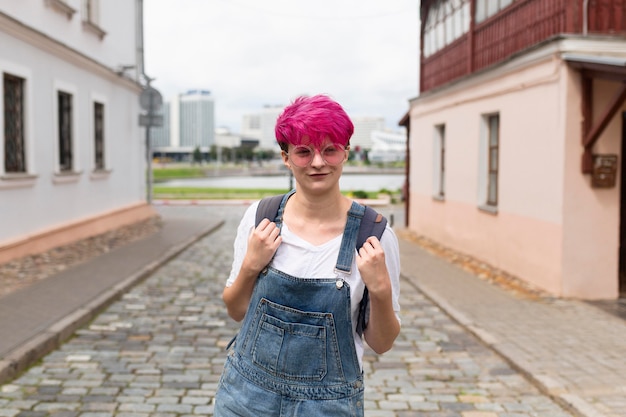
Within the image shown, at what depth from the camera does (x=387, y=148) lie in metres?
152

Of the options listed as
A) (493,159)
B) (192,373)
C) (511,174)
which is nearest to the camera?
(192,373)

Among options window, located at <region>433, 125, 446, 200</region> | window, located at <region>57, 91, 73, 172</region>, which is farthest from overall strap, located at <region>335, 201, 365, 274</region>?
window, located at <region>433, 125, 446, 200</region>

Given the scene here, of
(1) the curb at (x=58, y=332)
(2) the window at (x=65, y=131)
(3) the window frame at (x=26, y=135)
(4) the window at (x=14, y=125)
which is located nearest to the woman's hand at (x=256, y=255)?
(1) the curb at (x=58, y=332)

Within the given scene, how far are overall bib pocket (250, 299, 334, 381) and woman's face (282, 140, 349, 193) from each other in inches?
16.1

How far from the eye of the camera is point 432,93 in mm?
16109

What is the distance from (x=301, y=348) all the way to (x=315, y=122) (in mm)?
722

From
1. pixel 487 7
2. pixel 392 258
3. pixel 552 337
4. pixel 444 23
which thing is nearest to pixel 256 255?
pixel 392 258

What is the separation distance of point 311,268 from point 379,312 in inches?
10.3

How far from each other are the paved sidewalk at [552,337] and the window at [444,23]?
19.5ft

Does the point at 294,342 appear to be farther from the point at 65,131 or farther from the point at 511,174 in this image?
the point at 65,131

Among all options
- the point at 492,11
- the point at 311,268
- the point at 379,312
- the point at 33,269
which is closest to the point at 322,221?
the point at 311,268

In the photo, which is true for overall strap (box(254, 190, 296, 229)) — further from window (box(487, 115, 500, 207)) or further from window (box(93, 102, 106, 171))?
window (box(93, 102, 106, 171))

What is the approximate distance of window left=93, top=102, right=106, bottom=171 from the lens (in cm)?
1664

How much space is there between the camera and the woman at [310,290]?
2.25 metres
